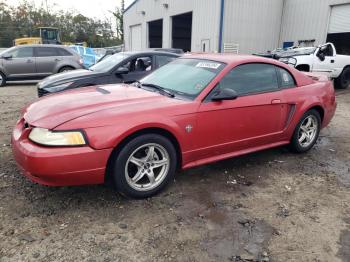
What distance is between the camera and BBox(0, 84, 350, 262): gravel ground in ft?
8.54

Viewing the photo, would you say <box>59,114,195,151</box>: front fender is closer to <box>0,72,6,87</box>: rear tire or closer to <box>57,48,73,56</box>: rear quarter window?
<box>57,48,73,56</box>: rear quarter window

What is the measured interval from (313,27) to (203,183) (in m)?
16.0

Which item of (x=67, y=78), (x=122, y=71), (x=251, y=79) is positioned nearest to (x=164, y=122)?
(x=251, y=79)

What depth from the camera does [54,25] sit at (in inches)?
2099

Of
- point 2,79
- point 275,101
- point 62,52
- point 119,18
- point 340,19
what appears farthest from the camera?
point 119,18

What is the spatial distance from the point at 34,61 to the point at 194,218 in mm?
11052

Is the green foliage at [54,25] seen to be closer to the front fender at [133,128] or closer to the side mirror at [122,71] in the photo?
the side mirror at [122,71]

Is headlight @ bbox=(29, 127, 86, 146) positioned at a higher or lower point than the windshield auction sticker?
lower

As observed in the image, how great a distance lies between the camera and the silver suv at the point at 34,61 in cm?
1188

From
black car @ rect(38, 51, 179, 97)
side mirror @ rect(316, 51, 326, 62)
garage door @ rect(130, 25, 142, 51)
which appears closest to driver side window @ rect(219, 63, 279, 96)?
black car @ rect(38, 51, 179, 97)

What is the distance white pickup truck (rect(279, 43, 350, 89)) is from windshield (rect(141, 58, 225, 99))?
782 centimetres

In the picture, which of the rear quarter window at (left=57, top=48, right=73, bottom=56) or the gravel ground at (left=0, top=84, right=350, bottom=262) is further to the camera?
the rear quarter window at (left=57, top=48, right=73, bottom=56)

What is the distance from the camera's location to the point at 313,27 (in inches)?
665

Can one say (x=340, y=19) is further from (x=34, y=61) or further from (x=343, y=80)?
(x=34, y=61)
